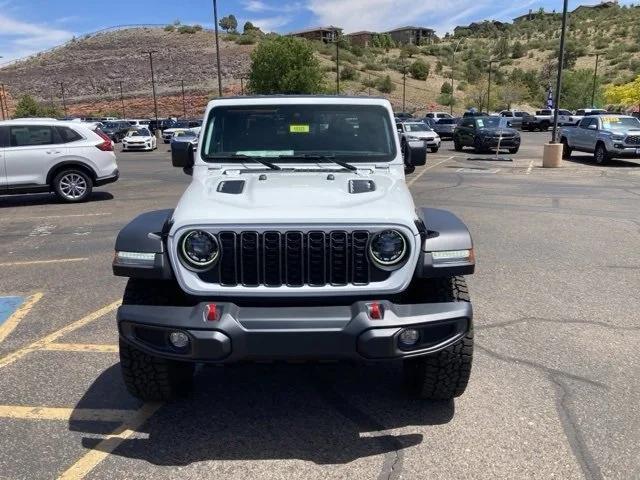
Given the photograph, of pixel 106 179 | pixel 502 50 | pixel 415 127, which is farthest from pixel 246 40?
pixel 106 179

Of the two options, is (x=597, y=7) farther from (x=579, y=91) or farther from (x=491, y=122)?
(x=491, y=122)

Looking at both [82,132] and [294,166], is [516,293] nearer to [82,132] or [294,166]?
[294,166]

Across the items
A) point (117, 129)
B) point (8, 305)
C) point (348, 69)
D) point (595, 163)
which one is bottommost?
point (595, 163)

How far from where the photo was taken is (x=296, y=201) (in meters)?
3.26

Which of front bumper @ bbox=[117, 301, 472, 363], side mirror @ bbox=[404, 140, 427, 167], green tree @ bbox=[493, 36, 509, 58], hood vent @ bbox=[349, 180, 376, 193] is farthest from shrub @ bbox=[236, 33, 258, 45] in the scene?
front bumper @ bbox=[117, 301, 472, 363]

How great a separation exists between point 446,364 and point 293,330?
1.03m

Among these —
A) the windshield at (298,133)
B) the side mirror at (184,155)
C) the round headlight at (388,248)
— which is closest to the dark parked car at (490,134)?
the windshield at (298,133)

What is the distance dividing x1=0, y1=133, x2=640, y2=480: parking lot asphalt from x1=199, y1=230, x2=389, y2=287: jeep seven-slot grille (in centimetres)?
63

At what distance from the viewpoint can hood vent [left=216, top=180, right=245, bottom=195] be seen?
3546mm

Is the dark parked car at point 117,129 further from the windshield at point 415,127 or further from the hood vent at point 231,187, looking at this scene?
the hood vent at point 231,187

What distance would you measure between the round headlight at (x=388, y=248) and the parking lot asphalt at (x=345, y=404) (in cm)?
89

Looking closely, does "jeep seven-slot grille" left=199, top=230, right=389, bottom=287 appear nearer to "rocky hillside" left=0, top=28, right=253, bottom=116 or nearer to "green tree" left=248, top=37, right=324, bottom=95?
"green tree" left=248, top=37, right=324, bottom=95

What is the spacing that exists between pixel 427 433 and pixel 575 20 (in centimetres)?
13725

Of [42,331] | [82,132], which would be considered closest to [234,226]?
[42,331]
